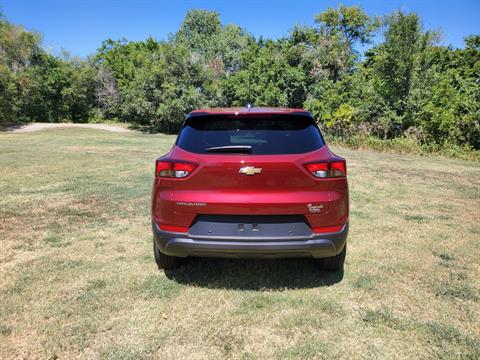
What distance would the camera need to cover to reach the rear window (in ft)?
10.5

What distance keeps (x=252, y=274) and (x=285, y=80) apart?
25.5 meters

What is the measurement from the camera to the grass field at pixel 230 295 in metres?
2.55

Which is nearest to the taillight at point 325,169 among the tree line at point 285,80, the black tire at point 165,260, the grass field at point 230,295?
the grass field at point 230,295

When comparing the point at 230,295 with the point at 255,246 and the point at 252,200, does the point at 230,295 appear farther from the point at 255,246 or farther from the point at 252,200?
the point at 252,200

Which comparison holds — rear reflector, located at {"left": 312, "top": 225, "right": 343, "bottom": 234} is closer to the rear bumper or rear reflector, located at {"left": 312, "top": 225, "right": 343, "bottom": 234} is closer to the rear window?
the rear bumper

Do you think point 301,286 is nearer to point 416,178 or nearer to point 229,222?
point 229,222

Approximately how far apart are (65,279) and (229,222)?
1744 millimetres

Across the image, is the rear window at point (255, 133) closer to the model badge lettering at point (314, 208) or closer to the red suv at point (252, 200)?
the red suv at point (252, 200)

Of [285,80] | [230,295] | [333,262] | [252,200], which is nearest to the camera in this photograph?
[252,200]

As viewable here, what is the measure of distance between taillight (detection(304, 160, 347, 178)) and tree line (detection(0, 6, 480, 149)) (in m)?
14.1

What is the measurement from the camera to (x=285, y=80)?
90.4 feet

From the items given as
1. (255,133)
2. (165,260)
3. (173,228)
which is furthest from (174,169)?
(165,260)

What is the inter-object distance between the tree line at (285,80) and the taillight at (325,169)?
1412 cm

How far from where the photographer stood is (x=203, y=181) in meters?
3.03
